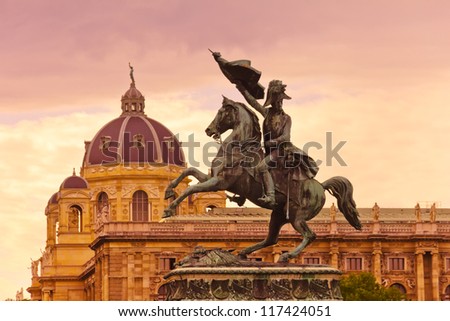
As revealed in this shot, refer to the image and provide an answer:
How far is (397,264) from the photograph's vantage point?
596ft

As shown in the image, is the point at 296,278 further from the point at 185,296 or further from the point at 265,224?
the point at 265,224

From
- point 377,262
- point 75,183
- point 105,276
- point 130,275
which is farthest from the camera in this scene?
point 75,183

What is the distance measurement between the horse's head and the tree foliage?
89.8 metres

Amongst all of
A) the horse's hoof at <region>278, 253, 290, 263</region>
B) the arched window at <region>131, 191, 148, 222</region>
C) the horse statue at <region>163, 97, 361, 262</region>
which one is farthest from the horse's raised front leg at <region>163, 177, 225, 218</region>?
the arched window at <region>131, 191, 148, 222</region>

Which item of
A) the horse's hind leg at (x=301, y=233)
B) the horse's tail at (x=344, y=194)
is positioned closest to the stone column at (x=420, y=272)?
the horse's tail at (x=344, y=194)

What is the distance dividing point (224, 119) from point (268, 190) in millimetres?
2313

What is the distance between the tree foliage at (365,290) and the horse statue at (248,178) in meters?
89.6

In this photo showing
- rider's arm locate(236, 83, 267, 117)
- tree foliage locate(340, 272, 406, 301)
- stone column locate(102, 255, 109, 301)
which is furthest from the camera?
stone column locate(102, 255, 109, 301)

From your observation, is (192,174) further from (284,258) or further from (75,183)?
(75,183)

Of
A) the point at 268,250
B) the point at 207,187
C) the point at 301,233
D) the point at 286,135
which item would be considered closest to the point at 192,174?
the point at 207,187

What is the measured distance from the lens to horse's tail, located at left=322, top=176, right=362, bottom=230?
168 feet

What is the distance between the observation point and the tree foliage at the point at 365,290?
14350 cm

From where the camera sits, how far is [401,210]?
636ft

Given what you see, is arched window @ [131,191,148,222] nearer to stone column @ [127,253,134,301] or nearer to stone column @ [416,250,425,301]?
stone column @ [127,253,134,301]
